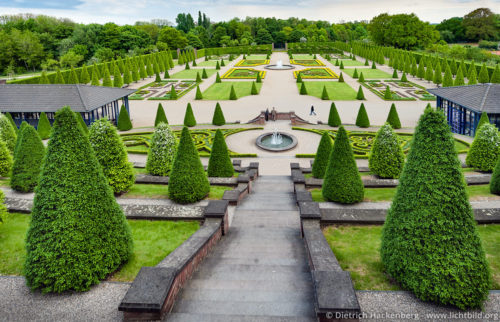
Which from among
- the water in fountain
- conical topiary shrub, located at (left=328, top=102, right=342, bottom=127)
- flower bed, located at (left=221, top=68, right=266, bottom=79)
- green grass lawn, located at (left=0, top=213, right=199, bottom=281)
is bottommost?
the water in fountain

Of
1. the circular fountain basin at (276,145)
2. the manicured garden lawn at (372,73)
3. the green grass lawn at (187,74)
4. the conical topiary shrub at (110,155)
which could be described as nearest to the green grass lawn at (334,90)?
the manicured garden lawn at (372,73)

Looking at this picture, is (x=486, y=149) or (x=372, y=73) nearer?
(x=486, y=149)

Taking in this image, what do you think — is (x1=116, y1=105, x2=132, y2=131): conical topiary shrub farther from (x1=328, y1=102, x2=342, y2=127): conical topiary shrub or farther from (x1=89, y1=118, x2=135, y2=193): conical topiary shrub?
(x1=328, y1=102, x2=342, y2=127): conical topiary shrub

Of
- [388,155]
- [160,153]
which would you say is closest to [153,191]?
[160,153]

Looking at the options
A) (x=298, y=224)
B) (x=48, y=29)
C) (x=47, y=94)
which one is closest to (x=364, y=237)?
(x=298, y=224)

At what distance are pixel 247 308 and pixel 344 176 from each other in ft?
25.3

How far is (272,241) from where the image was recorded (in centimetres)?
1029

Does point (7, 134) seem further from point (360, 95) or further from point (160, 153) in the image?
point (360, 95)

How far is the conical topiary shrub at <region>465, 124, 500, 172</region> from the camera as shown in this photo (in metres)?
18.6

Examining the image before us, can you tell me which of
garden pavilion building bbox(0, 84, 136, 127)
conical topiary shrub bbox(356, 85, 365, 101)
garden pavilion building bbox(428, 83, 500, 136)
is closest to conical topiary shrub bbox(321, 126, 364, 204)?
garden pavilion building bbox(428, 83, 500, 136)

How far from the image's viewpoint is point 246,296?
23.0 ft

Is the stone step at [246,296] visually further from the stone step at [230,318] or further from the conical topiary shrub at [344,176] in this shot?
the conical topiary shrub at [344,176]

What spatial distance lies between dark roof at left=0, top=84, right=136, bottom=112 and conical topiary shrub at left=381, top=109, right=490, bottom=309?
88.0 feet

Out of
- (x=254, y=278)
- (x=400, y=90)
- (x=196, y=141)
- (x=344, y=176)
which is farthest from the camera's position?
(x=400, y=90)
